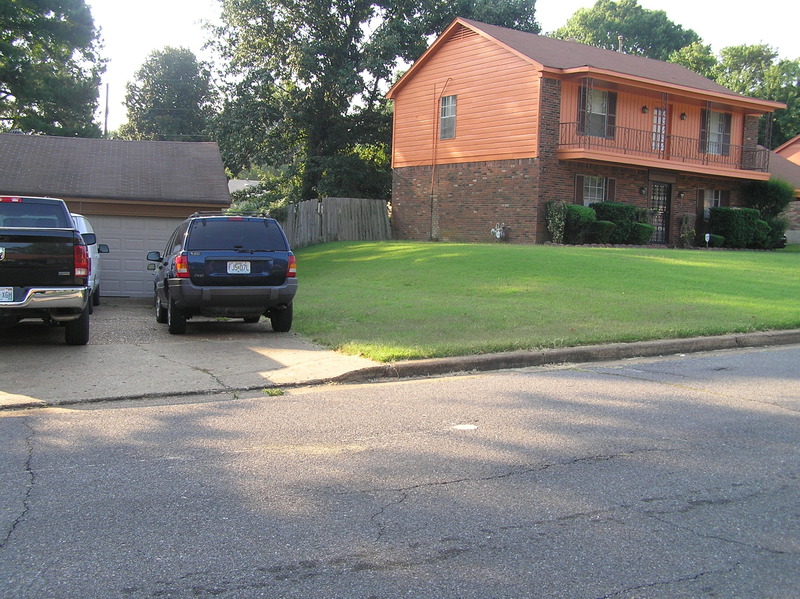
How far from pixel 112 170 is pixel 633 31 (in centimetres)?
6241

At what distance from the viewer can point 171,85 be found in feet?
199

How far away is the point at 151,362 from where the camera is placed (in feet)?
30.4

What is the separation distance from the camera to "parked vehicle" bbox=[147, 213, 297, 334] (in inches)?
425

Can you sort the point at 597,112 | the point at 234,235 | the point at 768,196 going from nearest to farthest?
1. the point at 234,235
2. the point at 597,112
3. the point at 768,196

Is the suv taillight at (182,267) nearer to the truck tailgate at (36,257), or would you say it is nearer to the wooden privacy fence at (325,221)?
the truck tailgate at (36,257)

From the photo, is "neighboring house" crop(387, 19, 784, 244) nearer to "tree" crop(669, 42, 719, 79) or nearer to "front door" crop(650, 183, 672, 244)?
"front door" crop(650, 183, 672, 244)

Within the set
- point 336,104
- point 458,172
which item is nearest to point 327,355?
point 458,172

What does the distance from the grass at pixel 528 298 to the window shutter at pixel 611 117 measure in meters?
6.77

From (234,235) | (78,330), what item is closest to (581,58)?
(234,235)

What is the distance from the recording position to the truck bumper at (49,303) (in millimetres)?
9236

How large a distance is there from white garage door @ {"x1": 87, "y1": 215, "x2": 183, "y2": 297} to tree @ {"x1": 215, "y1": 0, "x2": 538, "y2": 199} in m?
16.8

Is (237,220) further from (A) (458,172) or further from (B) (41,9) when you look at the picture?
(B) (41,9)

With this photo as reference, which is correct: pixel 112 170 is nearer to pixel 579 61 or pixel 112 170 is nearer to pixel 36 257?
pixel 36 257

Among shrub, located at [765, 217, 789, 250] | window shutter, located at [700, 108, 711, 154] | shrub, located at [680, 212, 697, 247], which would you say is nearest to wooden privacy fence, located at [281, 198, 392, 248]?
shrub, located at [680, 212, 697, 247]
